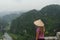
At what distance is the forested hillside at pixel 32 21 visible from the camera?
13.0 feet

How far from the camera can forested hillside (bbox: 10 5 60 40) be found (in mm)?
3965

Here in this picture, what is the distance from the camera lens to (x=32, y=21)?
13.1 feet

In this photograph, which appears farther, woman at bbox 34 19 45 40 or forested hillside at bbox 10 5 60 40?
forested hillside at bbox 10 5 60 40

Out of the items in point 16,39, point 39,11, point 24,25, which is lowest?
point 16,39

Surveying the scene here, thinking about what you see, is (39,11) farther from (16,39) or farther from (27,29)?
(16,39)

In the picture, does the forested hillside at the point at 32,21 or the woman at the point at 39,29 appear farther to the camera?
the forested hillside at the point at 32,21

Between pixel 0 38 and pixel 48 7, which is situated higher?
pixel 48 7

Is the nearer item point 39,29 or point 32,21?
point 39,29

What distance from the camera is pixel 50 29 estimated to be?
3967mm

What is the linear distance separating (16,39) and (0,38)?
0.96 feet

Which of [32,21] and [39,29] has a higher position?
[32,21]

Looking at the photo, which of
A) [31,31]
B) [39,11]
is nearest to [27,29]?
[31,31]

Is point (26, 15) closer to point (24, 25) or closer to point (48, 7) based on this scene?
point (24, 25)

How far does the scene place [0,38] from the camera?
12.9 ft
